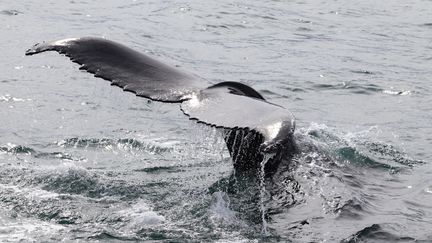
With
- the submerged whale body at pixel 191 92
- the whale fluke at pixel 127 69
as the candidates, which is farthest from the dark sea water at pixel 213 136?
the whale fluke at pixel 127 69

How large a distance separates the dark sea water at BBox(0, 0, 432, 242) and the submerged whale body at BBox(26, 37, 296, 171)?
25 cm

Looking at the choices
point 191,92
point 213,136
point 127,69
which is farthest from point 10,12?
point 191,92

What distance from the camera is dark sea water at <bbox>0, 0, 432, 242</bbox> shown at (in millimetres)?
5883

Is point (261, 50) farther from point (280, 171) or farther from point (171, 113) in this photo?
point (280, 171)

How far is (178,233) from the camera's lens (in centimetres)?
584

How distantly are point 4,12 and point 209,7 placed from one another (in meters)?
5.07

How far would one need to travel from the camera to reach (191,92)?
5746mm

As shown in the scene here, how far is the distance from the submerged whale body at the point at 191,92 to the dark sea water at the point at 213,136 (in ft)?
0.83

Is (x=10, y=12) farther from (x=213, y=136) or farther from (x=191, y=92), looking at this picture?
(x=191, y=92)

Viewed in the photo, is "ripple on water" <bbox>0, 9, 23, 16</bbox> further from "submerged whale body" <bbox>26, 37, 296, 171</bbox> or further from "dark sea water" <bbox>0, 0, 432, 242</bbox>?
"submerged whale body" <bbox>26, 37, 296, 171</bbox>

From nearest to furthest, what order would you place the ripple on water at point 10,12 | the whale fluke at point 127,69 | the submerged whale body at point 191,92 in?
the submerged whale body at point 191,92, the whale fluke at point 127,69, the ripple on water at point 10,12

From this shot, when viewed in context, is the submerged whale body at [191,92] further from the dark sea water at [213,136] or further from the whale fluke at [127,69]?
the dark sea water at [213,136]

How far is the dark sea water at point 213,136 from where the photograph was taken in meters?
5.88

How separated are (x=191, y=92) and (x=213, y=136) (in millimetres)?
2131
